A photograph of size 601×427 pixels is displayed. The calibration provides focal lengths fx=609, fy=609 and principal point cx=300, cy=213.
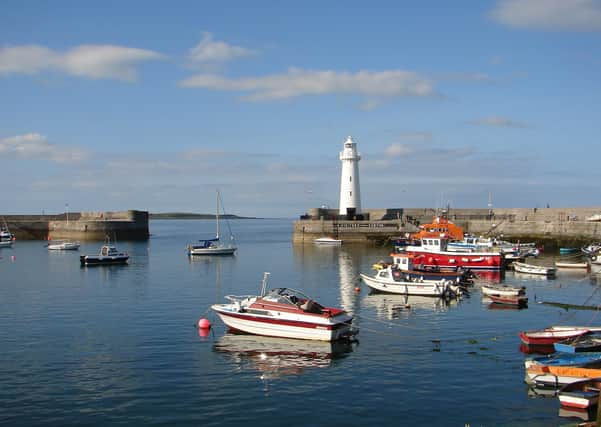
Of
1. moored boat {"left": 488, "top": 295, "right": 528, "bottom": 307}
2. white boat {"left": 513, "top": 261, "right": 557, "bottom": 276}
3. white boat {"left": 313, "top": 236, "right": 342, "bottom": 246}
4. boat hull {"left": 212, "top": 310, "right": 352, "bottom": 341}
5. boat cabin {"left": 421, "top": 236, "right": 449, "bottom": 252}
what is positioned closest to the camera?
boat hull {"left": 212, "top": 310, "right": 352, "bottom": 341}

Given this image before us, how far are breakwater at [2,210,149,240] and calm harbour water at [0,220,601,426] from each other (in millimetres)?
58582

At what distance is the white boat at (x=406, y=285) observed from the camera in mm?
32875

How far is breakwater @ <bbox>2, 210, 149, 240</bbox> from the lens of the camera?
306 ft

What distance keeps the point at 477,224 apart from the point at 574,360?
62.1 meters

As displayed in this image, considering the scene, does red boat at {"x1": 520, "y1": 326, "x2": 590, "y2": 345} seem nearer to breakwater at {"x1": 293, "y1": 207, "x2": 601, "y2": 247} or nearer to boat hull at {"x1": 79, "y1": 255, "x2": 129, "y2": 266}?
boat hull at {"x1": 79, "y1": 255, "x2": 129, "y2": 266}

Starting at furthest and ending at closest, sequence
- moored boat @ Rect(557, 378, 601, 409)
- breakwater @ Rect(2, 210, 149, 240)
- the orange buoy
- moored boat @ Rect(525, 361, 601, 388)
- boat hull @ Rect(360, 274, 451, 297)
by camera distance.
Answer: breakwater @ Rect(2, 210, 149, 240), boat hull @ Rect(360, 274, 451, 297), the orange buoy, moored boat @ Rect(525, 361, 601, 388), moored boat @ Rect(557, 378, 601, 409)

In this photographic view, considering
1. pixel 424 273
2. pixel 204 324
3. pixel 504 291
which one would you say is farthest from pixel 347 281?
pixel 204 324

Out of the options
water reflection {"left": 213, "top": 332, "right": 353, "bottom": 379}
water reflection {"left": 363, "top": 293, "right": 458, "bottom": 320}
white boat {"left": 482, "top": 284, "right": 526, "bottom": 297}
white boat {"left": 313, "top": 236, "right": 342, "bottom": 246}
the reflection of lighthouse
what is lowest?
water reflection {"left": 213, "top": 332, "right": 353, "bottom": 379}

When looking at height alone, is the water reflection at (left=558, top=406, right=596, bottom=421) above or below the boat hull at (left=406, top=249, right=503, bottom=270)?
below

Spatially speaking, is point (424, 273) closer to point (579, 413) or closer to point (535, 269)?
point (535, 269)

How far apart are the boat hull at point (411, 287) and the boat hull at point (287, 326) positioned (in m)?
11.5

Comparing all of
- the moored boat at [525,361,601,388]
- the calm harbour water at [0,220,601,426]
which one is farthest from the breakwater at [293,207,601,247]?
the moored boat at [525,361,601,388]

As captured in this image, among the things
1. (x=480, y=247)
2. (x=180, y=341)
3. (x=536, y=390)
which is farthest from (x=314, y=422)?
(x=480, y=247)

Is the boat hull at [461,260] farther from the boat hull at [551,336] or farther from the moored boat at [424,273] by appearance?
the boat hull at [551,336]
